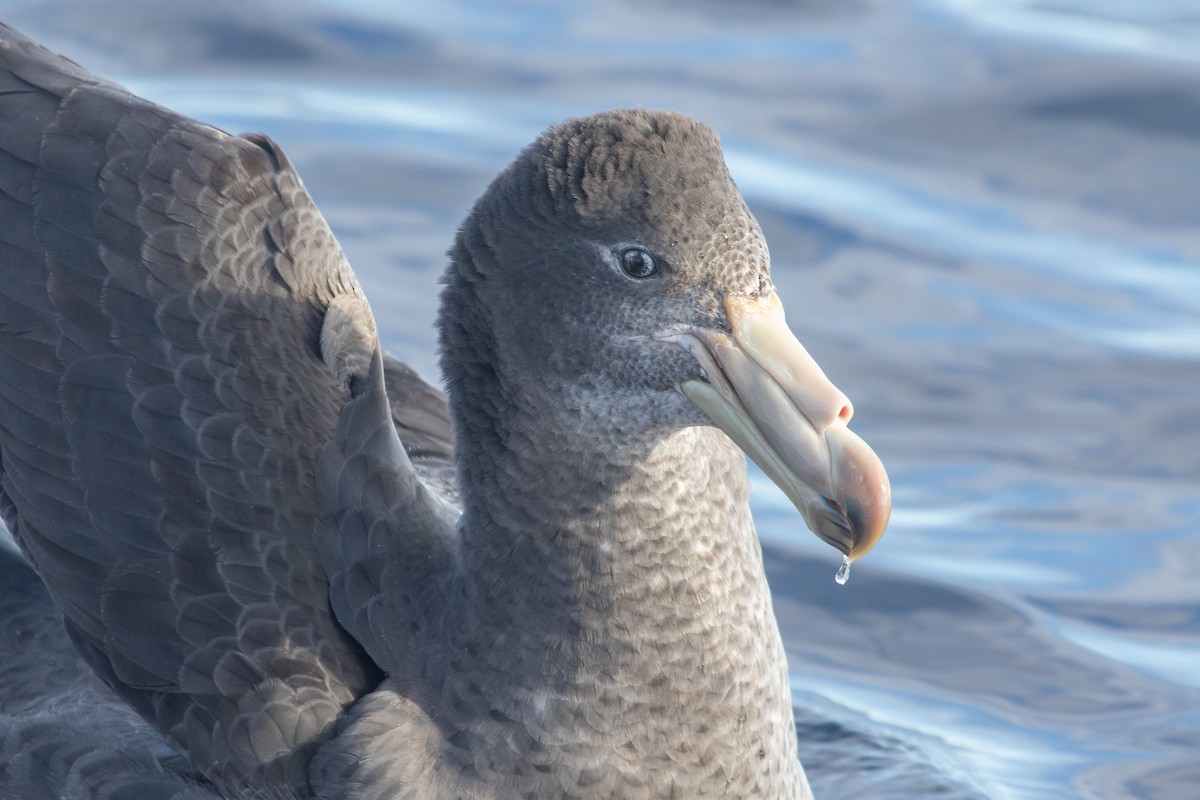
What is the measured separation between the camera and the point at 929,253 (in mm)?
8070

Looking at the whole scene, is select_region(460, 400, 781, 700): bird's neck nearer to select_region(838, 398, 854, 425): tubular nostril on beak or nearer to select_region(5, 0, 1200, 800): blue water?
select_region(838, 398, 854, 425): tubular nostril on beak

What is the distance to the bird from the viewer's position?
3.88 m

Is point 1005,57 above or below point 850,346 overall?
above

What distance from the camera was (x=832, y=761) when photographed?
568 centimetres

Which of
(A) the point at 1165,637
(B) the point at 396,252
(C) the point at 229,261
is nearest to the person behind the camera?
(C) the point at 229,261

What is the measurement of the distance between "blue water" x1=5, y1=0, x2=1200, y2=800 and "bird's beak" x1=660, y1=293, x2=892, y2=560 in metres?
2.04

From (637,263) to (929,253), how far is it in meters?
4.39

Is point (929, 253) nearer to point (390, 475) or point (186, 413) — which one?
point (390, 475)

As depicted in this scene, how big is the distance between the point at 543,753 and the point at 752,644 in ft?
1.76

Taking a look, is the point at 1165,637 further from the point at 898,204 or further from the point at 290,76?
the point at 290,76

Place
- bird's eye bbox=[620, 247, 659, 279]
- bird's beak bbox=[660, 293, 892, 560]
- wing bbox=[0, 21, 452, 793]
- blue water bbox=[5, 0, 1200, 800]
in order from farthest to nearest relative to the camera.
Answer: blue water bbox=[5, 0, 1200, 800] → wing bbox=[0, 21, 452, 793] → bird's eye bbox=[620, 247, 659, 279] → bird's beak bbox=[660, 293, 892, 560]

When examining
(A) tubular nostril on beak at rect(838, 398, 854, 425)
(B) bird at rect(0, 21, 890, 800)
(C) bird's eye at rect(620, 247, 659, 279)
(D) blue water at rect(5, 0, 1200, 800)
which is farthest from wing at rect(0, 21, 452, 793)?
(D) blue water at rect(5, 0, 1200, 800)

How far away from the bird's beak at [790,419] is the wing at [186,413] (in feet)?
2.99

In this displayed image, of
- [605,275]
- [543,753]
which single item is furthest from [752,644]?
[605,275]
